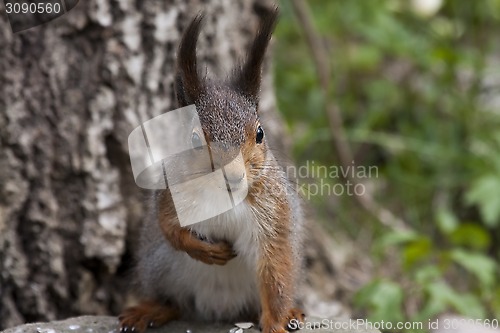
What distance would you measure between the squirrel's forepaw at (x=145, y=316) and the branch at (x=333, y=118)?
4.57 ft

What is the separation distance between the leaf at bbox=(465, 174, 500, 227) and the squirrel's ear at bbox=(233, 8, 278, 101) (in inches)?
50.3

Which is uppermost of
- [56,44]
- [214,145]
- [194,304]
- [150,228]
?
[56,44]

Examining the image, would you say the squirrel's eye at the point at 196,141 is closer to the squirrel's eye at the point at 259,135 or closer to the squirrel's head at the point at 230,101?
the squirrel's head at the point at 230,101

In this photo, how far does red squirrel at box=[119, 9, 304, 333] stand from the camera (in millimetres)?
1846

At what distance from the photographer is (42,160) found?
2.43 metres

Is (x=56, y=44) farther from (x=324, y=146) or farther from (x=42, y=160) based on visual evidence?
(x=324, y=146)

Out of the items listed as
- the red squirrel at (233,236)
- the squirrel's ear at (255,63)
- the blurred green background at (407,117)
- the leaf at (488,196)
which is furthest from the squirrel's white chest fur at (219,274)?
the leaf at (488,196)

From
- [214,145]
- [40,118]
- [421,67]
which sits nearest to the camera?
[214,145]

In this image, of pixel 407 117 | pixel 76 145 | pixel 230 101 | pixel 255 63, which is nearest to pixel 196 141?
pixel 230 101

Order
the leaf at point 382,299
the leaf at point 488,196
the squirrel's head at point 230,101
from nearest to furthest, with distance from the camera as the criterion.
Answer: the squirrel's head at point 230,101, the leaf at point 382,299, the leaf at point 488,196

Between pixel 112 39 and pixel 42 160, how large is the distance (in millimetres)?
454

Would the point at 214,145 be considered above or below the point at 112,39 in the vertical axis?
below

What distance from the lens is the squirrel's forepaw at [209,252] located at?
1.89 metres

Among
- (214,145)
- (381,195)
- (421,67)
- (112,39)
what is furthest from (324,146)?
(214,145)
